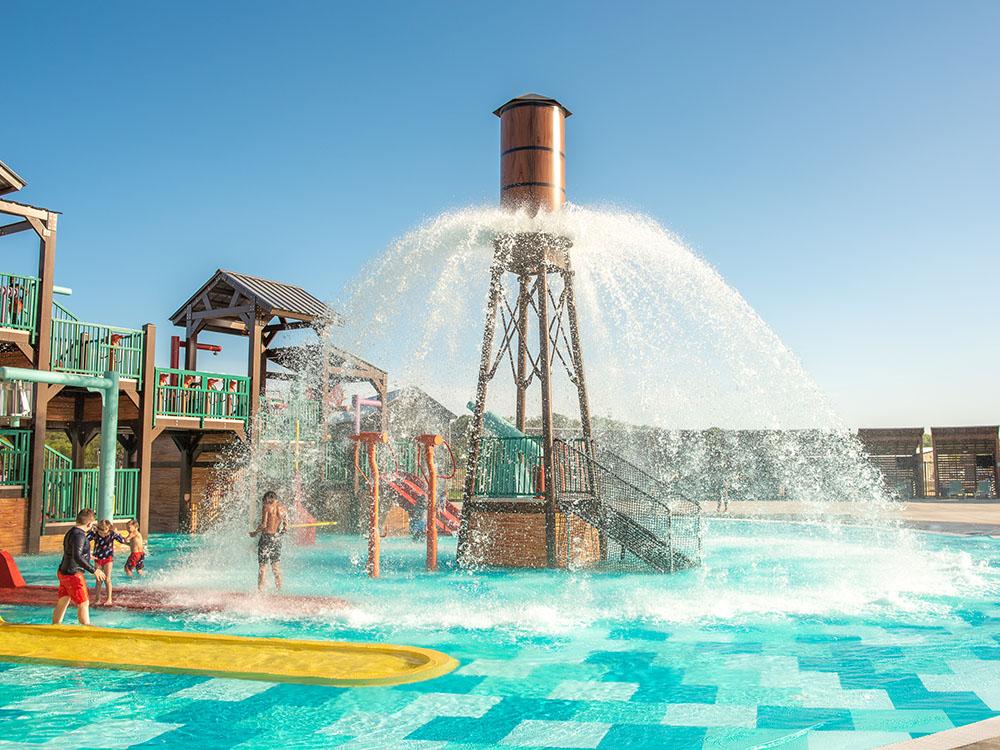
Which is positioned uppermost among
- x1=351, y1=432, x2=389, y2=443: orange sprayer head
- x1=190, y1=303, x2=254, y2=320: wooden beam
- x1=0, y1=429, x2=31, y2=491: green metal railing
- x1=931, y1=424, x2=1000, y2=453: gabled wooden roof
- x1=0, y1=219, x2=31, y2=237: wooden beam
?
x1=0, y1=219, x2=31, y2=237: wooden beam

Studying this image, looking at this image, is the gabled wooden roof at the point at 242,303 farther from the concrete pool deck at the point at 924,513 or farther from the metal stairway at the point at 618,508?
the concrete pool deck at the point at 924,513

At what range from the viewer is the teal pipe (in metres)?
14.3

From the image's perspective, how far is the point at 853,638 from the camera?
375 inches

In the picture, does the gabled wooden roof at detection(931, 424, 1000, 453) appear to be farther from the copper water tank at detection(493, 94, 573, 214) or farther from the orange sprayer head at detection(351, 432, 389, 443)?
the orange sprayer head at detection(351, 432, 389, 443)

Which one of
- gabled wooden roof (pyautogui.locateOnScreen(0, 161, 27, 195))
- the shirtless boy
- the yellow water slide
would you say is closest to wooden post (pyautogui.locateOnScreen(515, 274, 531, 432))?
the shirtless boy

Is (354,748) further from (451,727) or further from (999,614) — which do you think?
(999,614)

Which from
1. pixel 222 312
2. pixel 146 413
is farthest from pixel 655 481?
pixel 222 312

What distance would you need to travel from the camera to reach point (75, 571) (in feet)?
31.6

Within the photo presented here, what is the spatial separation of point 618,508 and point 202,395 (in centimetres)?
1256

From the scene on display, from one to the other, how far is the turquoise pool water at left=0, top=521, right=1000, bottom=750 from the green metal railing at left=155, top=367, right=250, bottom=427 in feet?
24.9

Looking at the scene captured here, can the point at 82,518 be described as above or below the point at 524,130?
below

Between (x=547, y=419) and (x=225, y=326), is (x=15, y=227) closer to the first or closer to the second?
(x=225, y=326)

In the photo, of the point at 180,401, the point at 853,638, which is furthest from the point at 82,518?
the point at 180,401

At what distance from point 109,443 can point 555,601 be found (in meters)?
8.18
